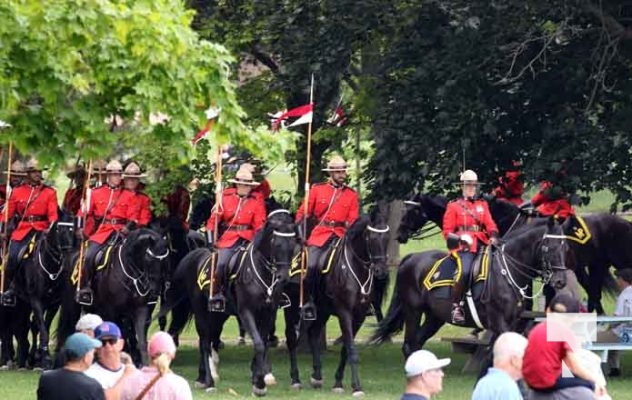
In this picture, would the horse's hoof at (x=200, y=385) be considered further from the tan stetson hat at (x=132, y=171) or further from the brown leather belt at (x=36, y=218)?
the brown leather belt at (x=36, y=218)

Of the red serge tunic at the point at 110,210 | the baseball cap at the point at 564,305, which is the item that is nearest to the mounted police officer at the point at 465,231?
the red serge tunic at the point at 110,210

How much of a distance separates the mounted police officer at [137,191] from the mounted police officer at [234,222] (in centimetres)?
167

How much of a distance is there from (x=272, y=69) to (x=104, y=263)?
5.29 meters

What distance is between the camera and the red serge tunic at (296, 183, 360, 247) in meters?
24.1

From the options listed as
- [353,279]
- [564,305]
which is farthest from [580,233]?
[564,305]

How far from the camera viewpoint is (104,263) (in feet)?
81.4

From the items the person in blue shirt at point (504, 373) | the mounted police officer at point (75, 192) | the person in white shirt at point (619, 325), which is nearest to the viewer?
the person in blue shirt at point (504, 373)

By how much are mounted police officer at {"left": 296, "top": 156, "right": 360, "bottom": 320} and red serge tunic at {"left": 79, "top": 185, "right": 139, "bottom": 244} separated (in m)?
2.48

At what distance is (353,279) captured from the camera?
2309cm

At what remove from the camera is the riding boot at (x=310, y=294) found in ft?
77.7

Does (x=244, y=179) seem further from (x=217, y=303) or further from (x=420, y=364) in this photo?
(x=420, y=364)

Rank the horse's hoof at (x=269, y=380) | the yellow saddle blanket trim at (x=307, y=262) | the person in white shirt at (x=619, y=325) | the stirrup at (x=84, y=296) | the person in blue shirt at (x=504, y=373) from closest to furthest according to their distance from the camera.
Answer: the person in blue shirt at (x=504, y=373), the person in white shirt at (x=619, y=325), the yellow saddle blanket trim at (x=307, y=262), the horse's hoof at (x=269, y=380), the stirrup at (x=84, y=296)

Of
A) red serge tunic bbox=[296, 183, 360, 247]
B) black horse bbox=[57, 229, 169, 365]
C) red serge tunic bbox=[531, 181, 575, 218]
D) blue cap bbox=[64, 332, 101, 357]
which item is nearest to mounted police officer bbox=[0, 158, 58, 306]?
black horse bbox=[57, 229, 169, 365]

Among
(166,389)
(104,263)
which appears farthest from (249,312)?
(166,389)
